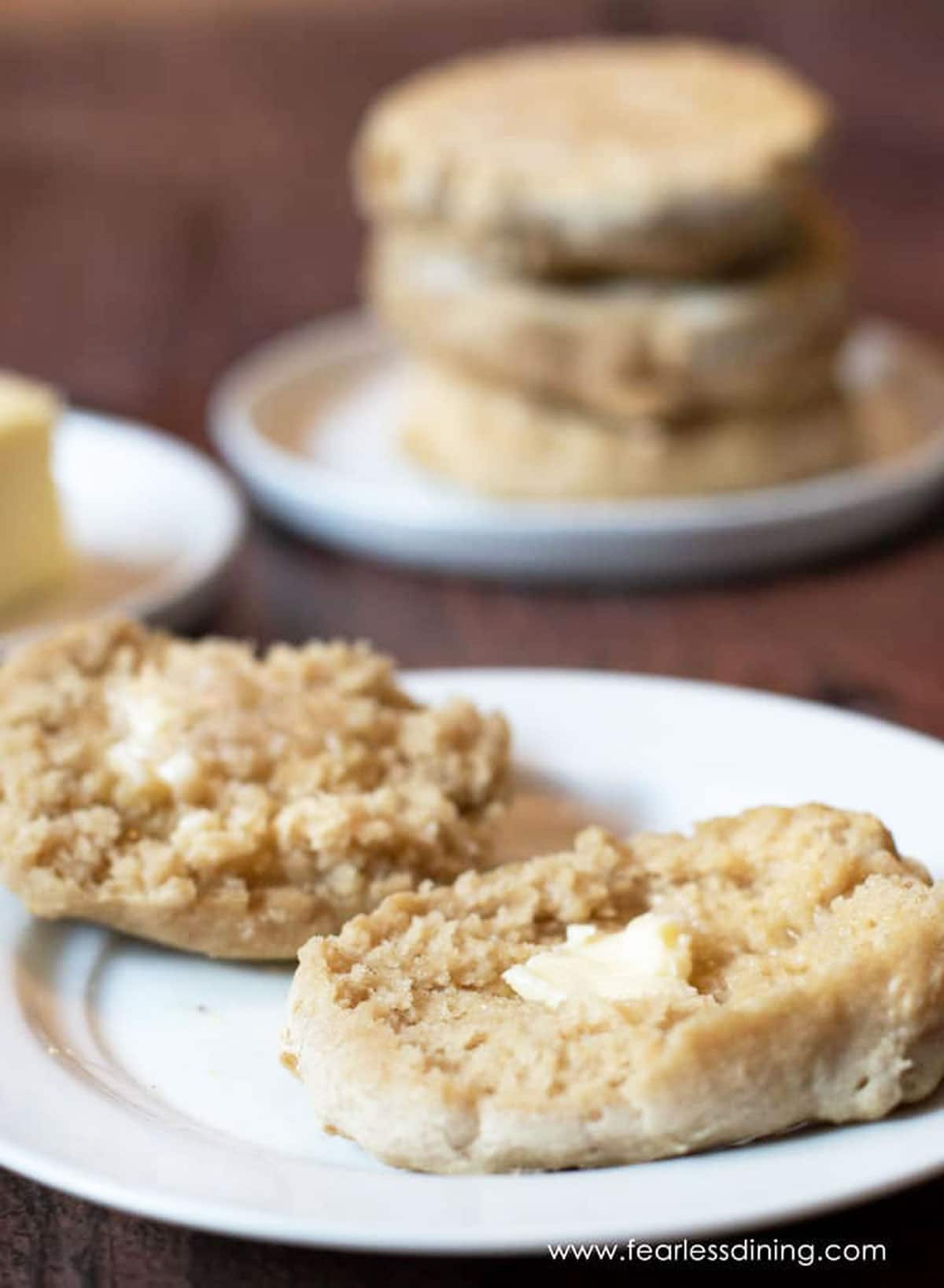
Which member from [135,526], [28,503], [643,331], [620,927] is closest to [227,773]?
[620,927]

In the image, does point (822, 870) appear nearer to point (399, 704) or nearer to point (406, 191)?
point (399, 704)

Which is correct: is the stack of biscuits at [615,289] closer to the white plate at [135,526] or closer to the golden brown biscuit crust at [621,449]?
the golden brown biscuit crust at [621,449]

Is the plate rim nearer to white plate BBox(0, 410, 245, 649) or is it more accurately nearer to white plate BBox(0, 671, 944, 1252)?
white plate BBox(0, 410, 245, 649)

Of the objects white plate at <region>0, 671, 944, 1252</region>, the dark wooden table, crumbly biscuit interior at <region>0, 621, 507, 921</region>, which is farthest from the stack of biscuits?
crumbly biscuit interior at <region>0, 621, 507, 921</region>

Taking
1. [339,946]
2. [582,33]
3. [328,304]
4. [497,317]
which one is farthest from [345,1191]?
[582,33]

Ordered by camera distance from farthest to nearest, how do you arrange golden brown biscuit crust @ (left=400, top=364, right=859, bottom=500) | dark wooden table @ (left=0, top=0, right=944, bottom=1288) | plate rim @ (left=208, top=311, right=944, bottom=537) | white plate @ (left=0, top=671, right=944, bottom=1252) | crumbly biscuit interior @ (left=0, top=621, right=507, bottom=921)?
golden brown biscuit crust @ (left=400, top=364, right=859, bottom=500), plate rim @ (left=208, top=311, right=944, bottom=537), crumbly biscuit interior @ (left=0, top=621, right=507, bottom=921), dark wooden table @ (left=0, top=0, right=944, bottom=1288), white plate @ (left=0, top=671, right=944, bottom=1252)

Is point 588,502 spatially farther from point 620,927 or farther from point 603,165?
point 620,927
